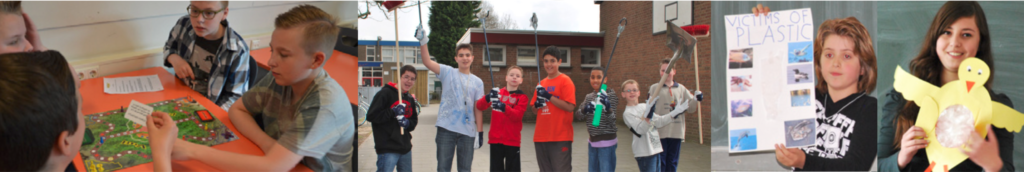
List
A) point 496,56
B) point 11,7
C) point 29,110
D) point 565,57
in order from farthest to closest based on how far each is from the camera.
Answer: point 565,57, point 496,56, point 11,7, point 29,110

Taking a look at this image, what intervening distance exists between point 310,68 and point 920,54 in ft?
14.2

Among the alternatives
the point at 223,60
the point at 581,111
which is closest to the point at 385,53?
the point at 223,60

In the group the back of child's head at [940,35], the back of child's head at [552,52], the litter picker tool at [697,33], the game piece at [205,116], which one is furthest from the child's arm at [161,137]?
the back of child's head at [940,35]

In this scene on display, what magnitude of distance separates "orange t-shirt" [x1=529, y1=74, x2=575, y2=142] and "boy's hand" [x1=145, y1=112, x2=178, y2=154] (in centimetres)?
202

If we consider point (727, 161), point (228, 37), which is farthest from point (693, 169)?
point (228, 37)

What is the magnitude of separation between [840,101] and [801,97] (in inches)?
11.7

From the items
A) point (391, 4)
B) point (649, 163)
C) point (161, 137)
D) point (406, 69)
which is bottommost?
point (649, 163)

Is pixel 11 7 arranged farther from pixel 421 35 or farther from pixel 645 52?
pixel 645 52

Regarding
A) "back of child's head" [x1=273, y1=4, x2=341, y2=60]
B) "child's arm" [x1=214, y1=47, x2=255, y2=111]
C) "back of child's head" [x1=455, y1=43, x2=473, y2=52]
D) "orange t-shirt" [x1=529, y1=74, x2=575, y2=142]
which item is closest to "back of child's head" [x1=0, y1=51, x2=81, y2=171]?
"child's arm" [x1=214, y1=47, x2=255, y2=111]

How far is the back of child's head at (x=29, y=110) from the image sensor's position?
228cm

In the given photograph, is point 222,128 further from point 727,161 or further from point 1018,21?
point 1018,21

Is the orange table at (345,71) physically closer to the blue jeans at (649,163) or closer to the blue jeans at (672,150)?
the blue jeans at (649,163)

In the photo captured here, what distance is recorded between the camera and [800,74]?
378 centimetres

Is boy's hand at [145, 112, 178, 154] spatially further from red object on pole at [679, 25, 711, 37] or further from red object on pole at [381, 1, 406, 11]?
red object on pole at [679, 25, 711, 37]
